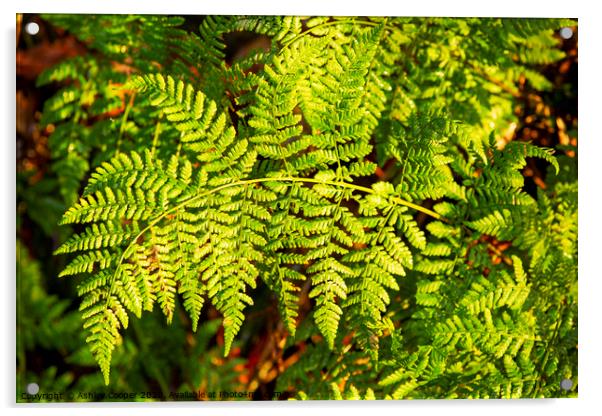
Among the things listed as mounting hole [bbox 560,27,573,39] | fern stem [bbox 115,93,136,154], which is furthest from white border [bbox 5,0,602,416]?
fern stem [bbox 115,93,136,154]

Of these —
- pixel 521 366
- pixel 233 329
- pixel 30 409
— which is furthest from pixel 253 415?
pixel 521 366

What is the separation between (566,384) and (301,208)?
3.15ft

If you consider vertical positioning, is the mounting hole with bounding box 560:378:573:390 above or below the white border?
below

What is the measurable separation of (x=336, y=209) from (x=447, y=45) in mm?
680

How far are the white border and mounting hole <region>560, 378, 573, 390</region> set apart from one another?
0.05 meters

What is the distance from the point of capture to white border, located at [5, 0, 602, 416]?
5.77ft

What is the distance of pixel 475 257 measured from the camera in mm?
1840

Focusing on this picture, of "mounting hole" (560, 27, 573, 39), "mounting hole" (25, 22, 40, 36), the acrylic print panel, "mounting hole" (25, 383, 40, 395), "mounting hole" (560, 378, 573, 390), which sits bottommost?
"mounting hole" (560, 378, 573, 390)

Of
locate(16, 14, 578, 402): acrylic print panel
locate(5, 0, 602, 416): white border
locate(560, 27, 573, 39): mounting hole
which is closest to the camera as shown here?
locate(16, 14, 578, 402): acrylic print panel

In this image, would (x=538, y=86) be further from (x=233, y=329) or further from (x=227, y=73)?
(x=233, y=329)

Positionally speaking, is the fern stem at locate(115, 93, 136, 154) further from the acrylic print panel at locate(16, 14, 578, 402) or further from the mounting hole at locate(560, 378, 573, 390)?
the mounting hole at locate(560, 378, 573, 390)

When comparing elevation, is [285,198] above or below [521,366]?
above

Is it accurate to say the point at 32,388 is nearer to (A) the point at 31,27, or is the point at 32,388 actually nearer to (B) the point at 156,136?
(B) the point at 156,136
